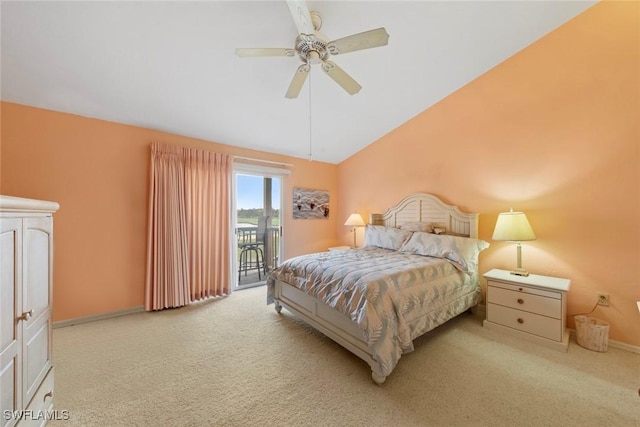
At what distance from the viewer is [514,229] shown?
2490 mm

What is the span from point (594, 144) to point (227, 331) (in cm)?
423

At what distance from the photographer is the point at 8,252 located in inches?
39.9

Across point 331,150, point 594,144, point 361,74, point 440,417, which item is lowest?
point 440,417

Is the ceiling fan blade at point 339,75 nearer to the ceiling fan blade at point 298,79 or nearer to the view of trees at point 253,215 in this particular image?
the ceiling fan blade at point 298,79

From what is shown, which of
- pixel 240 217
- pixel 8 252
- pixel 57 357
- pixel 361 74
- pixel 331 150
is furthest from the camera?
pixel 331 150

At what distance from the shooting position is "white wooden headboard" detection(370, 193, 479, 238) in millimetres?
3157

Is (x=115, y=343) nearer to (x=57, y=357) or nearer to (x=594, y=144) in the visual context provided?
(x=57, y=357)

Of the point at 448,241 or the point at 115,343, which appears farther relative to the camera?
the point at 448,241

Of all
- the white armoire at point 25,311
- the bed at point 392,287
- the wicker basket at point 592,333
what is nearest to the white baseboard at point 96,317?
the white armoire at point 25,311

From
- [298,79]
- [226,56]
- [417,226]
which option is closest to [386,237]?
[417,226]

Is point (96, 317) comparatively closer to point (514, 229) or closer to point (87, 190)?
point (87, 190)

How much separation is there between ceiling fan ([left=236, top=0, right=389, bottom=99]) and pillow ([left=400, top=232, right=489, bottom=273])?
6.98ft

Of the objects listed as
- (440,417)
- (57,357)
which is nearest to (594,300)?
(440,417)

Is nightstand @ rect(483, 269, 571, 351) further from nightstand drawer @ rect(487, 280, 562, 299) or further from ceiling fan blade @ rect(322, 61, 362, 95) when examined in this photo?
ceiling fan blade @ rect(322, 61, 362, 95)
